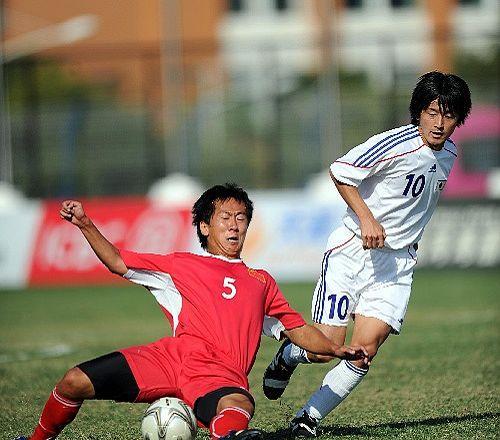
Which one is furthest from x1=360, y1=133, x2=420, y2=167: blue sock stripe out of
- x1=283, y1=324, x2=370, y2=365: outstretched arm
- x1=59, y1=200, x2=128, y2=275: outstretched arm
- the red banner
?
the red banner

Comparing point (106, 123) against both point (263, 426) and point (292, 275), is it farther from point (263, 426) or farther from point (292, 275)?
point (263, 426)

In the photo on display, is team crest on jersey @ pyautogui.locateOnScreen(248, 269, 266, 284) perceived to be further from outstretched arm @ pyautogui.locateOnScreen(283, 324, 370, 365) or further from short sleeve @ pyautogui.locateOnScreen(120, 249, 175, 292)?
short sleeve @ pyautogui.locateOnScreen(120, 249, 175, 292)

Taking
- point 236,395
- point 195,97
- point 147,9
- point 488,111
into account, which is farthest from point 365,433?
point 147,9

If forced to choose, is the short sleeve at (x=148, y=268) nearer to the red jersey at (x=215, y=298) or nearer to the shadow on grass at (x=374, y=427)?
the red jersey at (x=215, y=298)

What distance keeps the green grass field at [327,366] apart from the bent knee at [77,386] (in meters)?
1.06

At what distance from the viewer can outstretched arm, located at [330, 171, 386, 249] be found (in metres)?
6.59

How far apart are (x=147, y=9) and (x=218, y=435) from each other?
120 feet

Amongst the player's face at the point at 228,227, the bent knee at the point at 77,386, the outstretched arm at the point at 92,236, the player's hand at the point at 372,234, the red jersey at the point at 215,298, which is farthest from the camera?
the player's hand at the point at 372,234

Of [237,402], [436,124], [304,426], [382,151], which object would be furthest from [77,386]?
[436,124]

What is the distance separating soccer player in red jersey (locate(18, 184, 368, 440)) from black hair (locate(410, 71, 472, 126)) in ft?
Result: 4.30

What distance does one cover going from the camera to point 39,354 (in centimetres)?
1163

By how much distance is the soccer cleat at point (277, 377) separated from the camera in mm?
7520

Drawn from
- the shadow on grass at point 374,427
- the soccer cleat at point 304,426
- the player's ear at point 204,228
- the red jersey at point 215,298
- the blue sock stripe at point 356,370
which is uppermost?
the player's ear at point 204,228

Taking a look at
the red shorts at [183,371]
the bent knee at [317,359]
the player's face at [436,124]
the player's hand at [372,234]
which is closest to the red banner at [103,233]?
the bent knee at [317,359]
